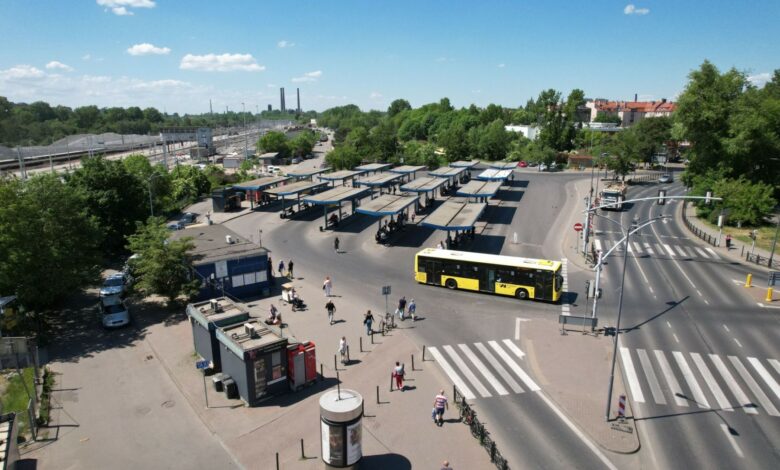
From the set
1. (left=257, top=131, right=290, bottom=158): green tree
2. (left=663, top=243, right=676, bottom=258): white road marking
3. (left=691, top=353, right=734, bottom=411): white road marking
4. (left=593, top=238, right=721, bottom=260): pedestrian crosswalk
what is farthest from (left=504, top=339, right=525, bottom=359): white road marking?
(left=257, top=131, right=290, bottom=158): green tree

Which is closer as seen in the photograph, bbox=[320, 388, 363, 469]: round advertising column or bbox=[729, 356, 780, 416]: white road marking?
bbox=[320, 388, 363, 469]: round advertising column

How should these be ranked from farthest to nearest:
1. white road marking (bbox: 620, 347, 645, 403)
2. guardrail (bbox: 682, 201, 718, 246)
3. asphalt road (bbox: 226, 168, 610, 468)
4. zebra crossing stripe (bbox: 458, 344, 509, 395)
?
guardrail (bbox: 682, 201, 718, 246) → zebra crossing stripe (bbox: 458, 344, 509, 395) → white road marking (bbox: 620, 347, 645, 403) → asphalt road (bbox: 226, 168, 610, 468)

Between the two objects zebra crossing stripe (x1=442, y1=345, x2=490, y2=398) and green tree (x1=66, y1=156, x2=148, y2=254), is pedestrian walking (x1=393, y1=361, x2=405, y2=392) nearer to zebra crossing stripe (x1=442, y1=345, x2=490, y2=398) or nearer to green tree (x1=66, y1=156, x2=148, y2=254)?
zebra crossing stripe (x1=442, y1=345, x2=490, y2=398)

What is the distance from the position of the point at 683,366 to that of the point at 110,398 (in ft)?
83.3

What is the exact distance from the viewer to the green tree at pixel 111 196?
125 feet

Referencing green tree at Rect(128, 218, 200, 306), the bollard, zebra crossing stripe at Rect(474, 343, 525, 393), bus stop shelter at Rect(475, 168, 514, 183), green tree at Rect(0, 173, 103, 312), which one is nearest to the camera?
the bollard

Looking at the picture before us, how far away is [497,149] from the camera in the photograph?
379 feet

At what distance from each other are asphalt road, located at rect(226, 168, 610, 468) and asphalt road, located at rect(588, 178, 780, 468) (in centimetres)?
366

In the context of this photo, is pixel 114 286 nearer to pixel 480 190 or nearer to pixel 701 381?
pixel 701 381

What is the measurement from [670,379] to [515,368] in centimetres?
671

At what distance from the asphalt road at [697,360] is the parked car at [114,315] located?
2606 centimetres

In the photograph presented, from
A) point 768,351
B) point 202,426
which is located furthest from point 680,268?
point 202,426

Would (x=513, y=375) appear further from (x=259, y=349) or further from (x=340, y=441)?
(x=259, y=349)

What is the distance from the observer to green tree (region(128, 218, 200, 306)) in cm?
2728
